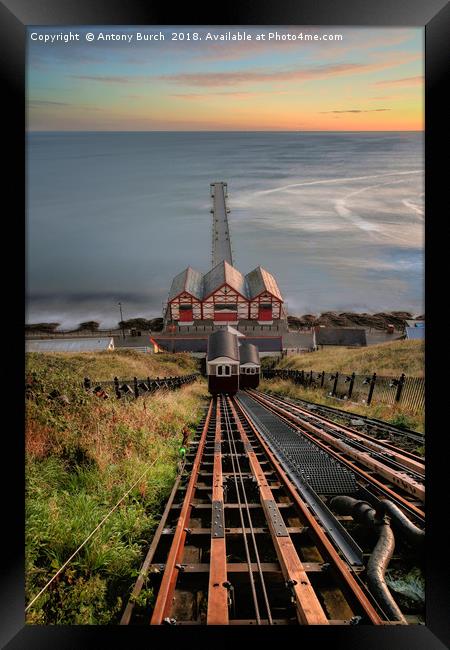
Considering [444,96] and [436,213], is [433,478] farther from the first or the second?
[444,96]

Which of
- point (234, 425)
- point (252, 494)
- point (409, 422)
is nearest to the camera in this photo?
point (252, 494)

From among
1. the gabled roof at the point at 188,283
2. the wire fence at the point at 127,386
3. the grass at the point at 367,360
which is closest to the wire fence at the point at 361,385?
the grass at the point at 367,360

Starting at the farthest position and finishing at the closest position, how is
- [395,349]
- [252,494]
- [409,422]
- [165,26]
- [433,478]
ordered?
[409,422], [395,349], [252,494], [165,26], [433,478]

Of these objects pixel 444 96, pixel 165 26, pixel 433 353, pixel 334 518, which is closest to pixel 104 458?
pixel 334 518

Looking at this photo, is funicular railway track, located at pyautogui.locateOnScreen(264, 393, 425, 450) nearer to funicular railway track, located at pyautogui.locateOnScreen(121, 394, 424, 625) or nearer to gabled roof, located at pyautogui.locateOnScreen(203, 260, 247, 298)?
funicular railway track, located at pyautogui.locateOnScreen(121, 394, 424, 625)

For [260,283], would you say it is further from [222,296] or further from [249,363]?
[249,363]

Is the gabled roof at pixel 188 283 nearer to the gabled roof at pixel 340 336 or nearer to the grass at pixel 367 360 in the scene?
the gabled roof at pixel 340 336
